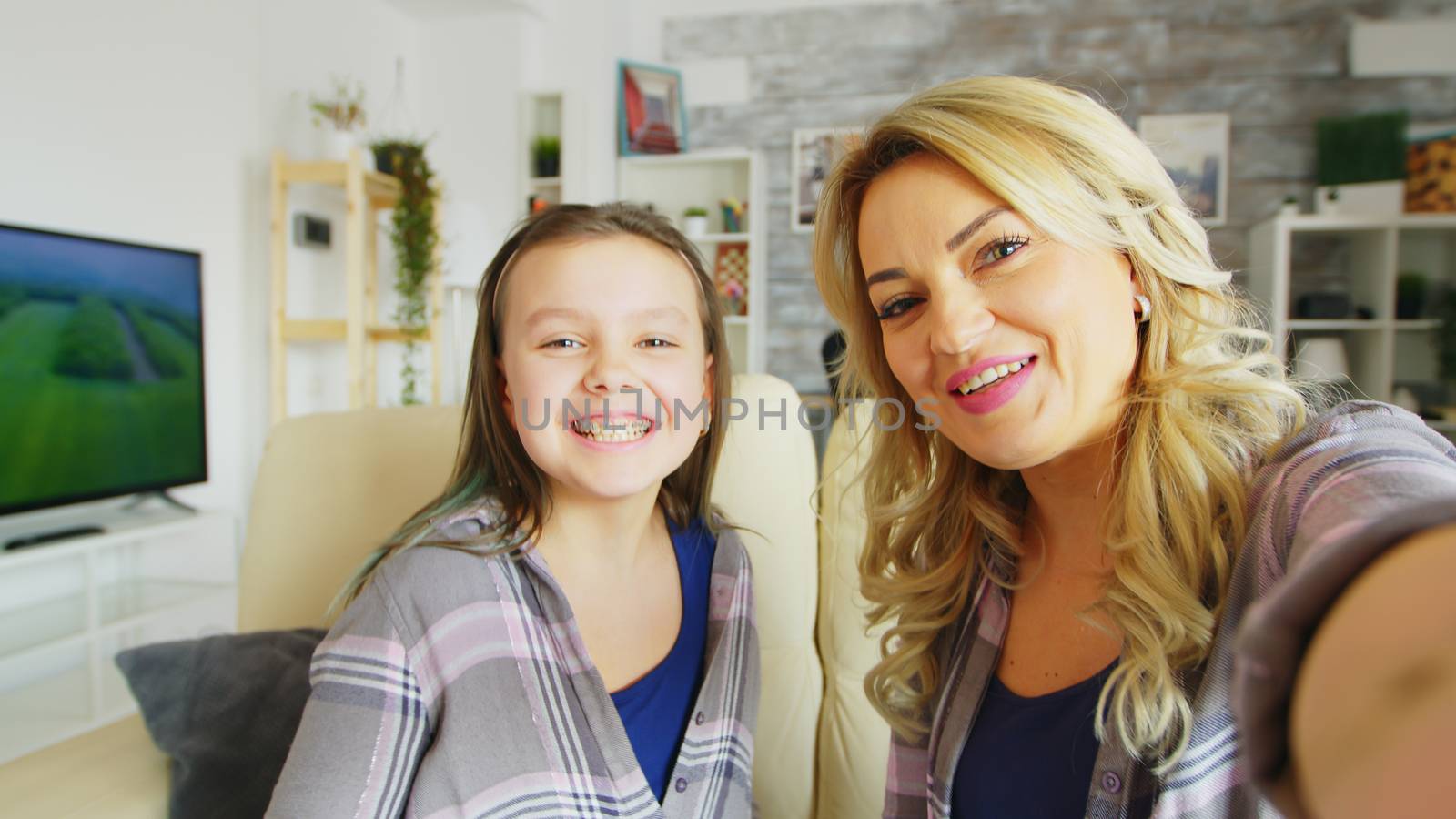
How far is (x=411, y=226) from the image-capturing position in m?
3.31

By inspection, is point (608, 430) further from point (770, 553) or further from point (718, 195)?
point (718, 195)

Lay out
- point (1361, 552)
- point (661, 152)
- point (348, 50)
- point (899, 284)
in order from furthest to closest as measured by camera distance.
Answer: point (661, 152) < point (348, 50) < point (899, 284) < point (1361, 552)

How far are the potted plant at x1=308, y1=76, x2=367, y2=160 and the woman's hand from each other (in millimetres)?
3400

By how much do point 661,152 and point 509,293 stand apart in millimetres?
3685

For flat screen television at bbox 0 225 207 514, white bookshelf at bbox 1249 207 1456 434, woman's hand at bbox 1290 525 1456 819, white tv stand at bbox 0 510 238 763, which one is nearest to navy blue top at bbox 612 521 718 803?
woman's hand at bbox 1290 525 1456 819

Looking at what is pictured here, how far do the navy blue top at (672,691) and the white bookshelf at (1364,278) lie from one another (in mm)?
3262

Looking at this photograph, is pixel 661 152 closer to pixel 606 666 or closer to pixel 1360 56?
pixel 1360 56

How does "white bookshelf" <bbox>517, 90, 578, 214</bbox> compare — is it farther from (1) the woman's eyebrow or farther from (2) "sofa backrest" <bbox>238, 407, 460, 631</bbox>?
(1) the woman's eyebrow

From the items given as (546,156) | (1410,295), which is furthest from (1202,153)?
(546,156)

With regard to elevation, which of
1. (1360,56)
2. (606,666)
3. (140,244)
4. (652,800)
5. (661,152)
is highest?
(1360,56)

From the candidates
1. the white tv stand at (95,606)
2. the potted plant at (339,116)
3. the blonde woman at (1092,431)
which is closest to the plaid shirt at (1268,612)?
the blonde woman at (1092,431)

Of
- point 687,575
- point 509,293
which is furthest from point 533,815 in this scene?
point 509,293

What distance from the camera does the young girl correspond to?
82 centimetres

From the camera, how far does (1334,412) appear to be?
605 mm
